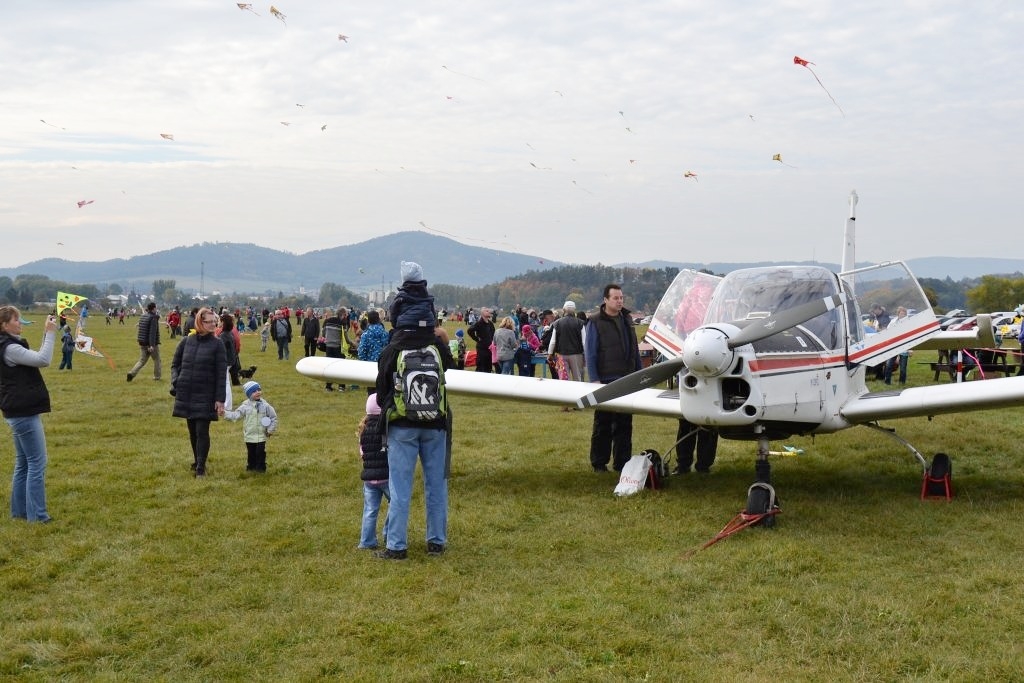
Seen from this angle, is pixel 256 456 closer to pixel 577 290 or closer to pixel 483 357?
pixel 483 357

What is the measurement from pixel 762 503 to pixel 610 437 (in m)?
2.94

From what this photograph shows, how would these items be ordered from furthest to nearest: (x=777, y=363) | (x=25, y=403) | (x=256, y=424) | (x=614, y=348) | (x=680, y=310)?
(x=256, y=424), (x=614, y=348), (x=680, y=310), (x=777, y=363), (x=25, y=403)

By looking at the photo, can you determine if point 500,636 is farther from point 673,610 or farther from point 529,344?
point 529,344

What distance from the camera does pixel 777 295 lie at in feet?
28.2

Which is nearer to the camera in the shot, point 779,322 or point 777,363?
point 779,322

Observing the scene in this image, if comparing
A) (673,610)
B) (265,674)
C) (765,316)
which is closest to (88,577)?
(265,674)

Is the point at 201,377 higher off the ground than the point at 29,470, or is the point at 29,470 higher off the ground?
the point at 201,377

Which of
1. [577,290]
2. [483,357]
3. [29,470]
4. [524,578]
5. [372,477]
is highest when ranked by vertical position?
[577,290]

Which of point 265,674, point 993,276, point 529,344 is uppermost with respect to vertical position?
point 993,276

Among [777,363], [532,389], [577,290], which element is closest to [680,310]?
[532,389]

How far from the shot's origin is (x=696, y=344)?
745cm

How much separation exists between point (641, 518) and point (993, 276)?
351 ft

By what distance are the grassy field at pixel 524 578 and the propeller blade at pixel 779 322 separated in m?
1.62

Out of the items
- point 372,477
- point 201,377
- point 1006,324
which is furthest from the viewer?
point 1006,324
